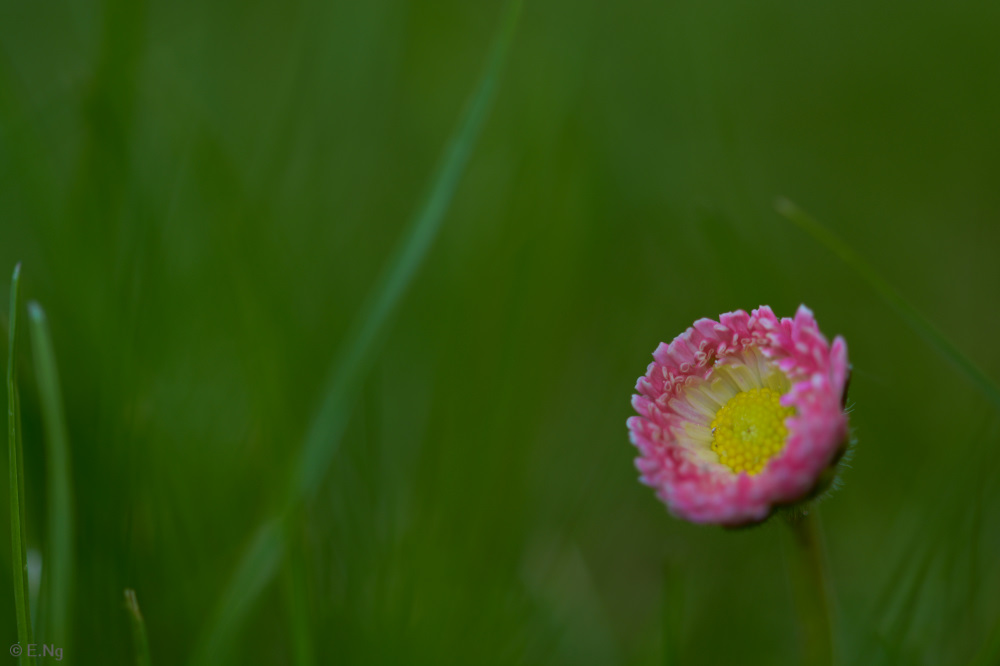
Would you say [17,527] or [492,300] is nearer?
[17,527]

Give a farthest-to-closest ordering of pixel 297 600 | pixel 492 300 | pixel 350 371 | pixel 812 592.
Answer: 1. pixel 492 300
2. pixel 350 371
3. pixel 297 600
4. pixel 812 592

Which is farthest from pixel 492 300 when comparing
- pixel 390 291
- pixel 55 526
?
pixel 55 526

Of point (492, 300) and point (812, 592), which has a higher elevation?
point (492, 300)

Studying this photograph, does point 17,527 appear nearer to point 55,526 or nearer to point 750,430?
point 55,526

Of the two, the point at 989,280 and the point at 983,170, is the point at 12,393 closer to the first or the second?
the point at 989,280

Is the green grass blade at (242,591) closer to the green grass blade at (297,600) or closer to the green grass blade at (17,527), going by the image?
the green grass blade at (297,600)

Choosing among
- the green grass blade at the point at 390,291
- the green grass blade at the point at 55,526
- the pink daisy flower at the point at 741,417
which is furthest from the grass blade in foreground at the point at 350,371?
the pink daisy flower at the point at 741,417

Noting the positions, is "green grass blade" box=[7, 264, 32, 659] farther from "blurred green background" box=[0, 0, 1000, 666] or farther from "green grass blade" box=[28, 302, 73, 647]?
"blurred green background" box=[0, 0, 1000, 666]
